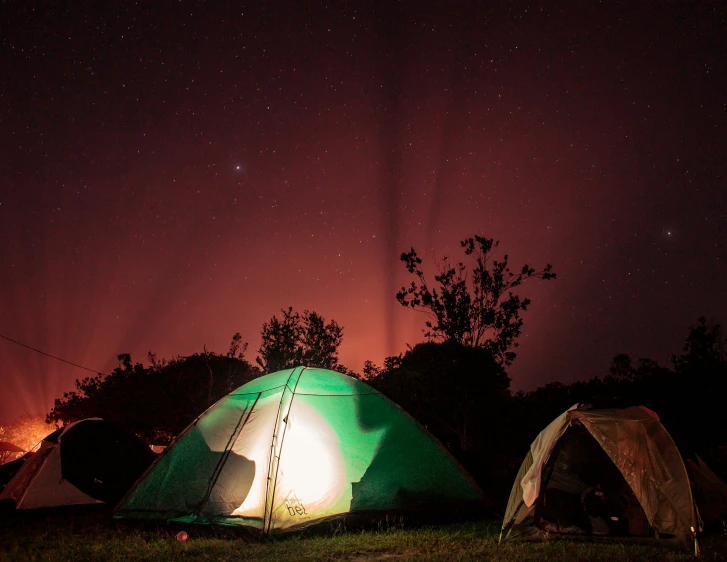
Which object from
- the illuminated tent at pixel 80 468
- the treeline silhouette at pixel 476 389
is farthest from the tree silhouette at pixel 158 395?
the illuminated tent at pixel 80 468

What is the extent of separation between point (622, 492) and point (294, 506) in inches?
211

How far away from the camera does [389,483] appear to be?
28.1 ft

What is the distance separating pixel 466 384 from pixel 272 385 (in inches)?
593

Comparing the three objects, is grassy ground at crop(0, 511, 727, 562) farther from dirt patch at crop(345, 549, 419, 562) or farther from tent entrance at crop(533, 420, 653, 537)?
tent entrance at crop(533, 420, 653, 537)

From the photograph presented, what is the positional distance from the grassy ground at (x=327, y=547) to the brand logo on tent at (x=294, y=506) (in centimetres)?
36

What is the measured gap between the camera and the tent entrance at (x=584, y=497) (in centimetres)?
782

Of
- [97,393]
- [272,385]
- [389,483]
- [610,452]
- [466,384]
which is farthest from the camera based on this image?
[97,393]

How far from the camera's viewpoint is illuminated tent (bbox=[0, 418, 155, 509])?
11055 millimetres

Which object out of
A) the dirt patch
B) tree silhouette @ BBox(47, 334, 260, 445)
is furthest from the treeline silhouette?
the dirt patch

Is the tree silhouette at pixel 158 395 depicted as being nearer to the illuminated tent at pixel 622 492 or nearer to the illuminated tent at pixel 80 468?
the illuminated tent at pixel 80 468

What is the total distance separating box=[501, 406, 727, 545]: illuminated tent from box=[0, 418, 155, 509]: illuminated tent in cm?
878

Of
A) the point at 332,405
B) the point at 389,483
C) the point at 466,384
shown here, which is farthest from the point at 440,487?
the point at 466,384

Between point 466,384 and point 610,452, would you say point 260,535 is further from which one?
point 466,384

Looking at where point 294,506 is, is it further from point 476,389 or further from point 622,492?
point 476,389
